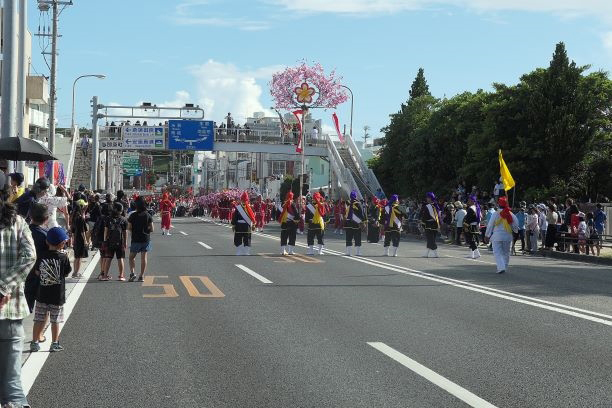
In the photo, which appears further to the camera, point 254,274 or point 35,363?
point 254,274

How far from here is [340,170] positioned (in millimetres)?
61219

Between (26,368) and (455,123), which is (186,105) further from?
(26,368)

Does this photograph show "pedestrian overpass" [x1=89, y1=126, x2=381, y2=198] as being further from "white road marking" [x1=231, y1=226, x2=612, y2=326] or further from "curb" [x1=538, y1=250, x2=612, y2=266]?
"white road marking" [x1=231, y1=226, x2=612, y2=326]

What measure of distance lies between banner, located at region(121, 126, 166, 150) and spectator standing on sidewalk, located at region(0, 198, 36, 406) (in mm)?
55429

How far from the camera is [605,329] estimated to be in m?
11.1

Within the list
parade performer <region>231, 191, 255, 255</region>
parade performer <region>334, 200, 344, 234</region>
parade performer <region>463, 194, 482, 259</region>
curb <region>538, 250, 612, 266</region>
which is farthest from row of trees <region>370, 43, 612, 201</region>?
parade performer <region>231, 191, 255, 255</region>

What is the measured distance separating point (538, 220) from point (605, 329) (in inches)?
765

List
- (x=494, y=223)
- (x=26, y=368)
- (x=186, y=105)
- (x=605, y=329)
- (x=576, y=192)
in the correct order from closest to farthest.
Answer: (x=26, y=368), (x=605, y=329), (x=494, y=223), (x=576, y=192), (x=186, y=105)

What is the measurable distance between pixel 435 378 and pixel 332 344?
1.99 metres

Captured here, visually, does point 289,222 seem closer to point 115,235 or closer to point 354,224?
point 354,224

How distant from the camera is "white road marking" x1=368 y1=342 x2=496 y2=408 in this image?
278 inches

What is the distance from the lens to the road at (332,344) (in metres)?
7.31

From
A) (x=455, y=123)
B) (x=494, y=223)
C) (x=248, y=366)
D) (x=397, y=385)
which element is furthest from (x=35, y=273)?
(x=455, y=123)

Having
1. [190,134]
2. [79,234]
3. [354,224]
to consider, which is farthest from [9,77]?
[190,134]
